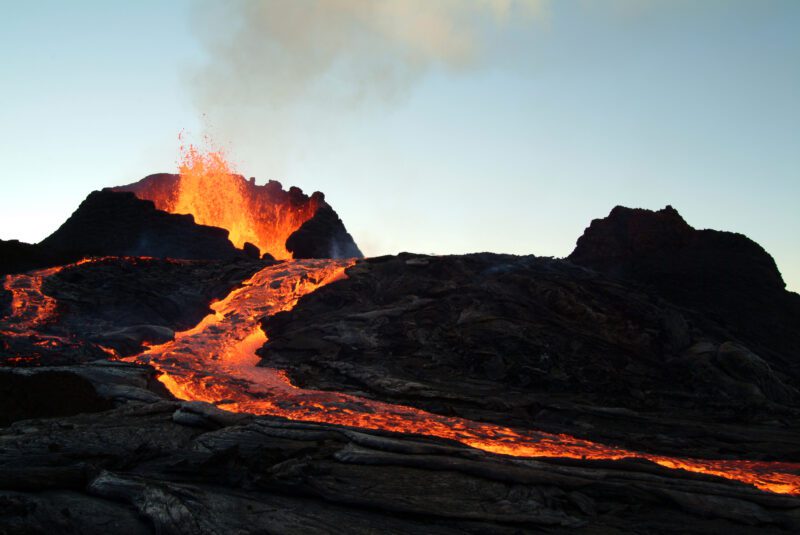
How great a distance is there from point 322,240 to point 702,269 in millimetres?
40155

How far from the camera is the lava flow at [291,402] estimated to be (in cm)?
2116

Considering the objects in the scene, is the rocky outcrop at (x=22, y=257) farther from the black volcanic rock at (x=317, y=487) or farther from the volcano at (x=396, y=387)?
the black volcanic rock at (x=317, y=487)

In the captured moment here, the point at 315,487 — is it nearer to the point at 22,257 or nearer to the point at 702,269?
the point at 22,257

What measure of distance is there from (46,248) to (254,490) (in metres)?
48.4

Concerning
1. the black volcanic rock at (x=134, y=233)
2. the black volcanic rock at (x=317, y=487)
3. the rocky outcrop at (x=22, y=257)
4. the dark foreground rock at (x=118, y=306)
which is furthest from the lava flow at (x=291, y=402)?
the black volcanic rock at (x=134, y=233)

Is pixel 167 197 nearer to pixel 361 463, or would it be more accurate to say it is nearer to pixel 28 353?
pixel 28 353

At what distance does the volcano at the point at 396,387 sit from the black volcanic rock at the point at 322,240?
636 centimetres

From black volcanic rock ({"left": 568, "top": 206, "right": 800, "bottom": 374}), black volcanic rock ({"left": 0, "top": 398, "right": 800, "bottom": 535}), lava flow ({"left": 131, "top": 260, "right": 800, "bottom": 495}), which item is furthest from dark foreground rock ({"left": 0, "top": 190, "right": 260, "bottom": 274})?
black volcanic rock ({"left": 0, "top": 398, "right": 800, "bottom": 535})

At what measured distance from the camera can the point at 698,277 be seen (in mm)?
57375

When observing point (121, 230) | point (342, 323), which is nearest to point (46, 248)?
point (121, 230)

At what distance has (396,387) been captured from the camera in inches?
1163

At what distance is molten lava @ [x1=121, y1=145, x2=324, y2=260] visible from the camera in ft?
287

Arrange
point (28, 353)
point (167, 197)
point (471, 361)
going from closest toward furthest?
point (28, 353) < point (471, 361) < point (167, 197)

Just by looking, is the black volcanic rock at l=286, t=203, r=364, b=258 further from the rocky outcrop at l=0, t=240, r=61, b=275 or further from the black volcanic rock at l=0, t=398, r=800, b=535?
the black volcanic rock at l=0, t=398, r=800, b=535
